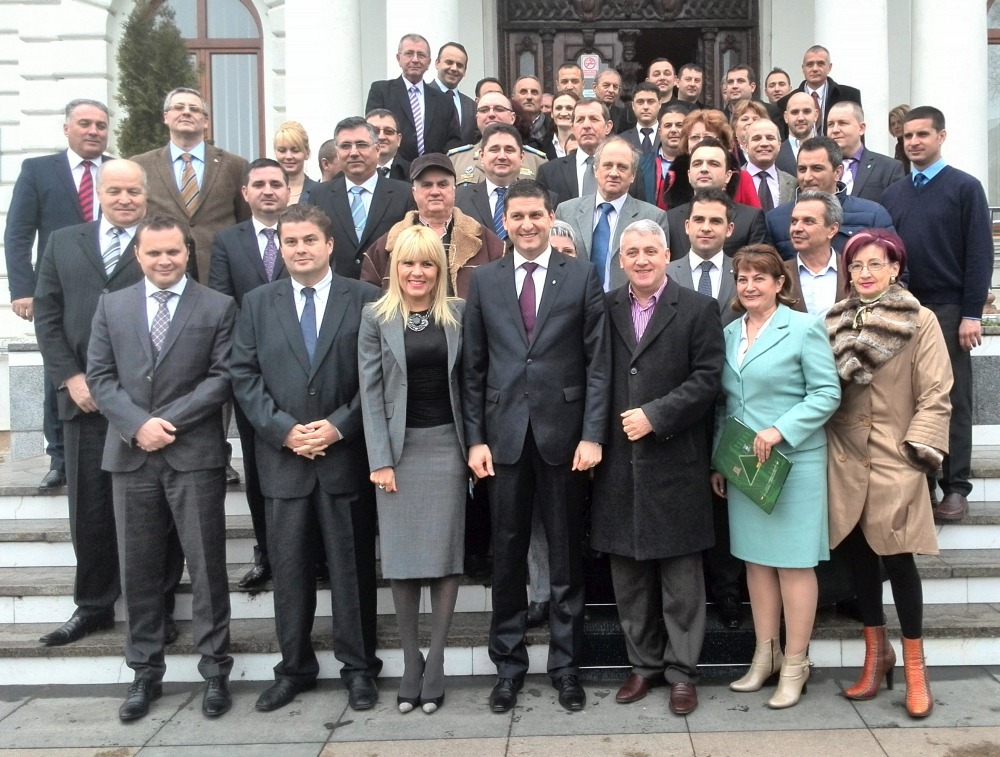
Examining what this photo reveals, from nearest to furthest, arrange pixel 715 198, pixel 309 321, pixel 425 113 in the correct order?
pixel 309 321 < pixel 715 198 < pixel 425 113

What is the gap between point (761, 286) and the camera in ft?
14.7

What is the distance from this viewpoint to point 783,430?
14.3 feet

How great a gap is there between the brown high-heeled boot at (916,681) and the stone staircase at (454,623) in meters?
0.56

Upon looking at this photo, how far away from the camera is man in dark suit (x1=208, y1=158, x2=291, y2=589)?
542 cm

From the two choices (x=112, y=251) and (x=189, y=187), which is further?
(x=189, y=187)

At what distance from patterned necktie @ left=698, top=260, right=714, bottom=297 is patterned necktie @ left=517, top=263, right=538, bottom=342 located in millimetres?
927

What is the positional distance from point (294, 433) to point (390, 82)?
4.13 meters

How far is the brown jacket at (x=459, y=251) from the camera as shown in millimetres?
5109

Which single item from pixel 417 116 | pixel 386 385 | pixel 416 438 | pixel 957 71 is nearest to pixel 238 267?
pixel 386 385

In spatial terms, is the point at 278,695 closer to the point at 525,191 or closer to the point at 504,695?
the point at 504,695

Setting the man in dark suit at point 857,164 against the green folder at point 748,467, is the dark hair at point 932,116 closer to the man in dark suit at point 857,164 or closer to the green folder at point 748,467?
the man in dark suit at point 857,164

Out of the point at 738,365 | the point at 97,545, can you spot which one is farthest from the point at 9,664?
the point at 738,365

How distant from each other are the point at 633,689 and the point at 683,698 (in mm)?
244

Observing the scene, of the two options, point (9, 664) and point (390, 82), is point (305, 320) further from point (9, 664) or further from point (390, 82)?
point (390, 82)
